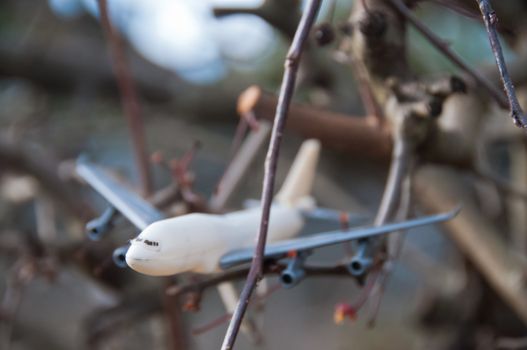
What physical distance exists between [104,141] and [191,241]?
1.54 metres

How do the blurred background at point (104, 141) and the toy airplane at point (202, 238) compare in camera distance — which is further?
the blurred background at point (104, 141)

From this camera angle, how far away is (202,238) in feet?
1.26

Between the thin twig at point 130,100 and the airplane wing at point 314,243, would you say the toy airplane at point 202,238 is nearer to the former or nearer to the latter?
the airplane wing at point 314,243

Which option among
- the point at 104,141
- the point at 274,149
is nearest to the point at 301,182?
the point at 274,149

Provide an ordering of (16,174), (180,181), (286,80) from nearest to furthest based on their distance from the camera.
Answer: (286,80) < (180,181) < (16,174)

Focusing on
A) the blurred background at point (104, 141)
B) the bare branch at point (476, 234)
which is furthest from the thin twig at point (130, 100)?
the bare branch at point (476, 234)

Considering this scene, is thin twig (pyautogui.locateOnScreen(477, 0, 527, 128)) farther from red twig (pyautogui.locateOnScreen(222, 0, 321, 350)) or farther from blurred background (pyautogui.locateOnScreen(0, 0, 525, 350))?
blurred background (pyautogui.locateOnScreen(0, 0, 525, 350))

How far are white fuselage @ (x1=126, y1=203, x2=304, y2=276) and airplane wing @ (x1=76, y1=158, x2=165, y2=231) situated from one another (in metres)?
0.03

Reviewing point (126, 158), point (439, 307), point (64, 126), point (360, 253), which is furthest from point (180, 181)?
point (126, 158)

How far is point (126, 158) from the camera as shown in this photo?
2.19 m

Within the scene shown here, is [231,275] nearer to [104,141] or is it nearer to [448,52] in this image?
[448,52]

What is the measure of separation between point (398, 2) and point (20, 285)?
46 cm

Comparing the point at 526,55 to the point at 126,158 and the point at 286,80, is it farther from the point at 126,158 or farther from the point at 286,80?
the point at 126,158

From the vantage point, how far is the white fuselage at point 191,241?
347 millimetres
